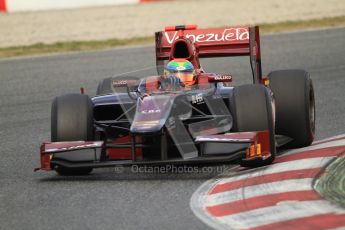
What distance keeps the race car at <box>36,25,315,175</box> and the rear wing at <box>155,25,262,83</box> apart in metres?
0.65

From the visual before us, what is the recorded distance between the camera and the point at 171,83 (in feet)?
30.4

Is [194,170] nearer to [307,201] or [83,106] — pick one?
[83,106]

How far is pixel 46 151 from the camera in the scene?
838cm

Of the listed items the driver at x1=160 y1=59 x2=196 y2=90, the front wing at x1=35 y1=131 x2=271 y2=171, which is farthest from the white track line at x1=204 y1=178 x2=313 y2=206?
the driver at x1=160 y1=59 x2=196 y2=90

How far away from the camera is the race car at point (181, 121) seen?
323 inches

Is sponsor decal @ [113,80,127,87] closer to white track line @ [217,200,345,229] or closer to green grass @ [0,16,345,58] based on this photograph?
white track line @ [217,200,345,229]

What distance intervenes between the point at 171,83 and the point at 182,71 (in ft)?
0.90

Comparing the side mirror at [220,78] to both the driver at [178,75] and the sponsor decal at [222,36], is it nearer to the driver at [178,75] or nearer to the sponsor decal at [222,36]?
the driver at [178,75]

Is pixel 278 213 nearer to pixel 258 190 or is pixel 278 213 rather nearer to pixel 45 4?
pixel 258 190

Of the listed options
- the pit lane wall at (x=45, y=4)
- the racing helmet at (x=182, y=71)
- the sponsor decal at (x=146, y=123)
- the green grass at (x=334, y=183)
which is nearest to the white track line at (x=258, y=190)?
the green grass at (x=334, y=183)

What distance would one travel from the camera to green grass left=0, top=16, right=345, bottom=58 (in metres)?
19.0

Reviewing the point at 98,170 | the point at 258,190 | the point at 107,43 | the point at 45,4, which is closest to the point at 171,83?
the point at 98,170

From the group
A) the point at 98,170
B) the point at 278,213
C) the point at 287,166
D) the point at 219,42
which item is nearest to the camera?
the point at 278,213

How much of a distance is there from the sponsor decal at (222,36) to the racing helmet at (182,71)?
3.49 feet
